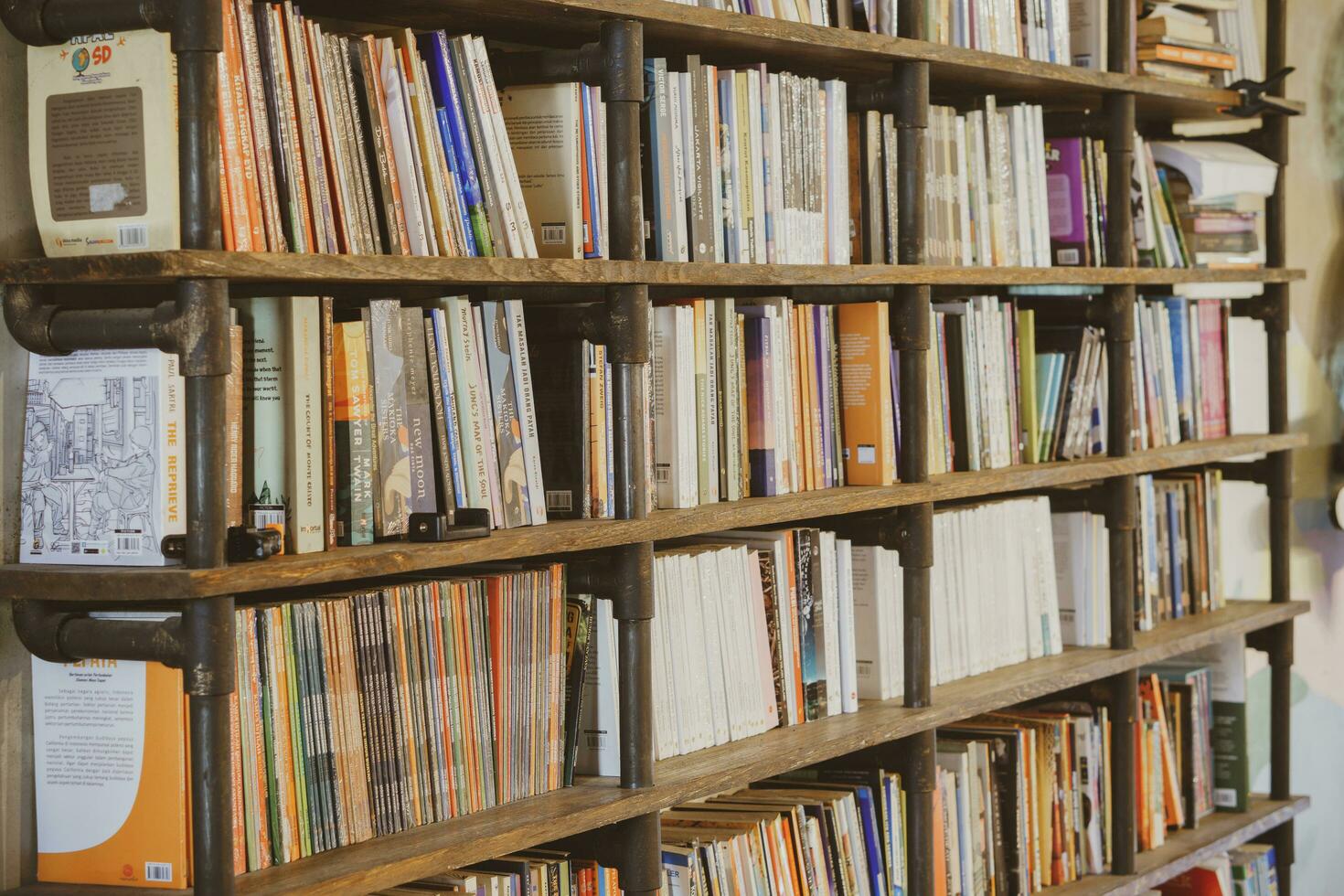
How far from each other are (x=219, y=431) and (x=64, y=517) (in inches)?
10.1

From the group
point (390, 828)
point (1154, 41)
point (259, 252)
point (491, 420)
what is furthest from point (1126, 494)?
point (259, 252)

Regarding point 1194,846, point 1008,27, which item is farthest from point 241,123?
point 1194,846

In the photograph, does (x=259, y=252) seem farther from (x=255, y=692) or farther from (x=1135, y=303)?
(x=1135, y=303)

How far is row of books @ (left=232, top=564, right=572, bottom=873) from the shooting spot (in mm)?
1640

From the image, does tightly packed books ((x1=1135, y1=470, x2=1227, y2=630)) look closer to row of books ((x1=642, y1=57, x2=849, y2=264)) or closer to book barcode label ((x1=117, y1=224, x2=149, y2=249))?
row of books ((x1=642, y1=57, x2=849, y2=264))

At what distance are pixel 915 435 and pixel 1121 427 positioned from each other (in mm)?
646

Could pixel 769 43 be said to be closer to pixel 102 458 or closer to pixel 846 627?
pixel 846 627

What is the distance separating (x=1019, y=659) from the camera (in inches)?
109

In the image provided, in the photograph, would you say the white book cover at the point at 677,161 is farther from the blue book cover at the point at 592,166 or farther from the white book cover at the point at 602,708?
the white book cover at the point at 602,708

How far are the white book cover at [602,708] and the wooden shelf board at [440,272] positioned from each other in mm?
450

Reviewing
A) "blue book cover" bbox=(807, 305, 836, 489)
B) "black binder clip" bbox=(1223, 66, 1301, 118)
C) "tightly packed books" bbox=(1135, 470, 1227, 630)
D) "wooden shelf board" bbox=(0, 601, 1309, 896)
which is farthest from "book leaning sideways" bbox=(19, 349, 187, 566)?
"black binder clip" bbox=(1223, 66, 1301, 118)

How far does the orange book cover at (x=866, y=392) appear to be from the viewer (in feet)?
7.78

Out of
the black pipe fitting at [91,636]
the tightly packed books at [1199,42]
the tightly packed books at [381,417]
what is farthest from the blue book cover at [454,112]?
the tightly packed books at [1199,42]

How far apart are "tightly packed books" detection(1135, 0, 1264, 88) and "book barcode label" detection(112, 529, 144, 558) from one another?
2.19 metres
